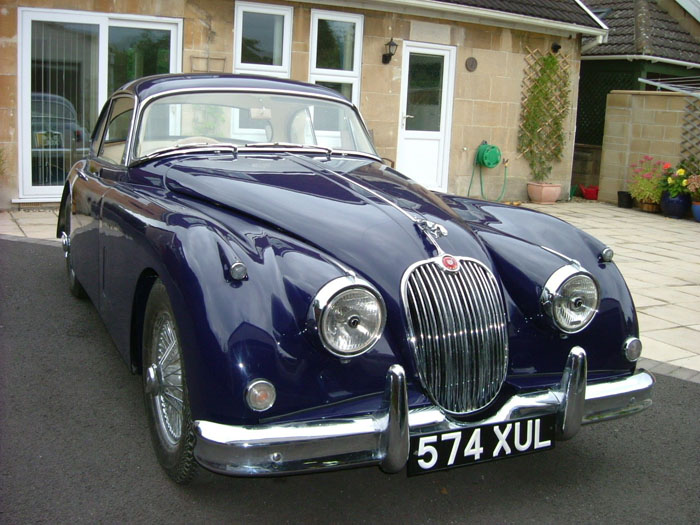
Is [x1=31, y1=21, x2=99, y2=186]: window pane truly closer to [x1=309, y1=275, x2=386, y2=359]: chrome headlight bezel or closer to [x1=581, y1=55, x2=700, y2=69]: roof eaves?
[x1=309, y1=275, x2=386, y2=359]: chrome headlight bezel

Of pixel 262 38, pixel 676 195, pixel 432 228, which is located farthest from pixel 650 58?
pixel 432 228

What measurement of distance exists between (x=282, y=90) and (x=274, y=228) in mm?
1694

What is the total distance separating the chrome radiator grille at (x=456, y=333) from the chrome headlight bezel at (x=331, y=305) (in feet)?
0.55

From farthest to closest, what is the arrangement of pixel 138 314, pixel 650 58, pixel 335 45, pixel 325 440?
pixel 650 58, pixel 335 45, pixel 138 314, pixel 325 440

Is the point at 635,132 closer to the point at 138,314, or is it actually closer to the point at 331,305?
the point at 138,314

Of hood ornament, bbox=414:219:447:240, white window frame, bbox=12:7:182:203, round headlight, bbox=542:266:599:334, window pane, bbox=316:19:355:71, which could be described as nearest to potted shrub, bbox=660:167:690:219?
window pane, bbox=316:19:355:71

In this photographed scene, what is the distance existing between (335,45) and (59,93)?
3.70 m

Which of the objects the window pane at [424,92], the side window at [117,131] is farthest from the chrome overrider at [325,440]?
the window pane at [424,92]

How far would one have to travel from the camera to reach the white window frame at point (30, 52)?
895 centimetres

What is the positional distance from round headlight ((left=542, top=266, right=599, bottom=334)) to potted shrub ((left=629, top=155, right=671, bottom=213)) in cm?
977

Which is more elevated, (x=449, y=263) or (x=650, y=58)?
(x=650, y=58)

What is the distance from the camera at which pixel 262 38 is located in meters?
10.2

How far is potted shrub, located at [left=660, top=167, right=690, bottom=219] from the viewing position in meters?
11.7

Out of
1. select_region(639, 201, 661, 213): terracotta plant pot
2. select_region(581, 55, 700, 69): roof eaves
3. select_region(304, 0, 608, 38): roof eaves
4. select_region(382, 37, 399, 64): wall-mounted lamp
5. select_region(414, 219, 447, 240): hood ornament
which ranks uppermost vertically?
select_region(304, 0, 608, 38): roof eaves
